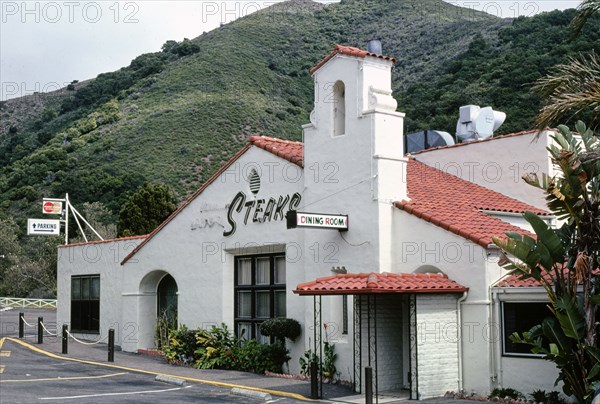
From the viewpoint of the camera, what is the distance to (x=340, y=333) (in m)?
19.1

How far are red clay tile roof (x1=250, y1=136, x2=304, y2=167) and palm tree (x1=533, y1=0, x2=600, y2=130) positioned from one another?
25.6ft

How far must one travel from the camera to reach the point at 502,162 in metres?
22.8

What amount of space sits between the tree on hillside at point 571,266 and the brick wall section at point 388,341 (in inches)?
134

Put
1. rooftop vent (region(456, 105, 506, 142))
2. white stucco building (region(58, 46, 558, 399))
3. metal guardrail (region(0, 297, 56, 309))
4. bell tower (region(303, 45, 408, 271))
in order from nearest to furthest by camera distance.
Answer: white stucco building (region(58, 46, 558, 399)) < bell tower (region(303, 45, 408, 271)) < rooftop vent (region(456, 105, 506, 142)) < metal guardrail (region(0, 297, 56, 309))

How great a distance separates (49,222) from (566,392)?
880 inches

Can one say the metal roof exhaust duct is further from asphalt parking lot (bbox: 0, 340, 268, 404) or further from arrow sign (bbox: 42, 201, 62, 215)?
arrow sign (bbox: 42, 201, 62, 215)

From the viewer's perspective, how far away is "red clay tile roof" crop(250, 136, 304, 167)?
68.1 feet

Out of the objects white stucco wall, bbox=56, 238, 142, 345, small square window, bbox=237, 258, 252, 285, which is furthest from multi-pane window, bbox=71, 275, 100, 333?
small square window, bbox=237, 258, 252, 285

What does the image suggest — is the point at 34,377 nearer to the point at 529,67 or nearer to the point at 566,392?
the point at 566,392

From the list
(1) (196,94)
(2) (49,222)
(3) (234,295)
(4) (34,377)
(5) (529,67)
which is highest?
(1) (196,94)

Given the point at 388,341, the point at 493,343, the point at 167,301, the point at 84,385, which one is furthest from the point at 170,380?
the point at 493,343

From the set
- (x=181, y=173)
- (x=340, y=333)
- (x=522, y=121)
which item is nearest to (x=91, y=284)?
(x=340, y=333)

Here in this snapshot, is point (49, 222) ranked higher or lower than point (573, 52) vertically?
lower

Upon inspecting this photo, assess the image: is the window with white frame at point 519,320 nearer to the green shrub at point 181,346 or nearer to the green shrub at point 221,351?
the green shrub at point 221,351
